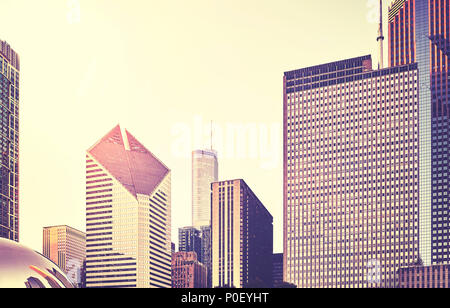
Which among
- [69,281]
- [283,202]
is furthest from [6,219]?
[69,281]

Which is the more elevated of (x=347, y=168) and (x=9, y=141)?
(x=9, y=141)

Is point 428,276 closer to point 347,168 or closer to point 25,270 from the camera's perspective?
point 347,168

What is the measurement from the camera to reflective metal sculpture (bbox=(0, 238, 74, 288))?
14242mm

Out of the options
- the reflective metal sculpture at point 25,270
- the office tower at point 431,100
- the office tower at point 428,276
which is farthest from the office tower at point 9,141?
Answer: the reflective metal sculpture at point 25,270

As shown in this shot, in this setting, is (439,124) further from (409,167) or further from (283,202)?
(283,202)

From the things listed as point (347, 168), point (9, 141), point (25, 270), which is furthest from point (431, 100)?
point (25, 270)

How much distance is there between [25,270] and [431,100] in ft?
612

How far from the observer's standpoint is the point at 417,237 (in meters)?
181

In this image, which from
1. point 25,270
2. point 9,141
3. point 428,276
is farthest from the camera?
point 9,141

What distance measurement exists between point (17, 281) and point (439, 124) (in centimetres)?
18628

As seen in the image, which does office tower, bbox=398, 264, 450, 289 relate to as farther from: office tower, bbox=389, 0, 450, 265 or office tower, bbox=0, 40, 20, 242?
office tower, bbox=0, 40, 20, 242

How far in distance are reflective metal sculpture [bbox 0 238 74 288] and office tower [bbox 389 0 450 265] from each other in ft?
561

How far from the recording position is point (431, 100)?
19100 centimetres

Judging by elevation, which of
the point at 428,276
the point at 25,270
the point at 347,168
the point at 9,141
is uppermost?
the point at 9,141
